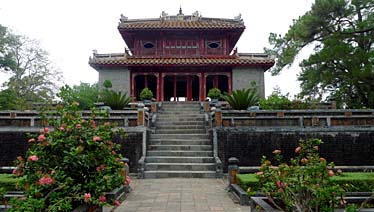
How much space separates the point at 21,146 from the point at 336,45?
1595 cm

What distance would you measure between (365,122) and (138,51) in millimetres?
14320

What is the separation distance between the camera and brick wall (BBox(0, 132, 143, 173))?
1205 cm

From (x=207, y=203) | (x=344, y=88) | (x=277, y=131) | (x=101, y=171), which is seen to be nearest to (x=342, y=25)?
(x=344, y=88)

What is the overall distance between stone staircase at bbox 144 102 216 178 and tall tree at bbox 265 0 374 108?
737 centimetres

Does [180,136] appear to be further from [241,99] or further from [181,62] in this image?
[181,62]

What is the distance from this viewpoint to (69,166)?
5.04m

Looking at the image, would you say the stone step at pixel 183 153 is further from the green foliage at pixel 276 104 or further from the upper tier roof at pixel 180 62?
the upper tier roof at pixel 180 62

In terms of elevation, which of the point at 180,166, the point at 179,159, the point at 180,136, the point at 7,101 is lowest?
the point at 180,166

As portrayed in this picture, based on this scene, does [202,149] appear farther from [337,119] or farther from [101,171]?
[101,171]

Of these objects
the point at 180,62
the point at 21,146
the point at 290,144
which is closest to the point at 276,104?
the point at 290,144

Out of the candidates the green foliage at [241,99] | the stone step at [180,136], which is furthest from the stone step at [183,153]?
the green foliage at [241,99]

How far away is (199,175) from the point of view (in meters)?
11.1

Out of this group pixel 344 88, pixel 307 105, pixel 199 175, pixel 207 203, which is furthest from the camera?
pixel 344 88

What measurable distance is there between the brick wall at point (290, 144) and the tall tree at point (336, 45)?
714 centimetres
